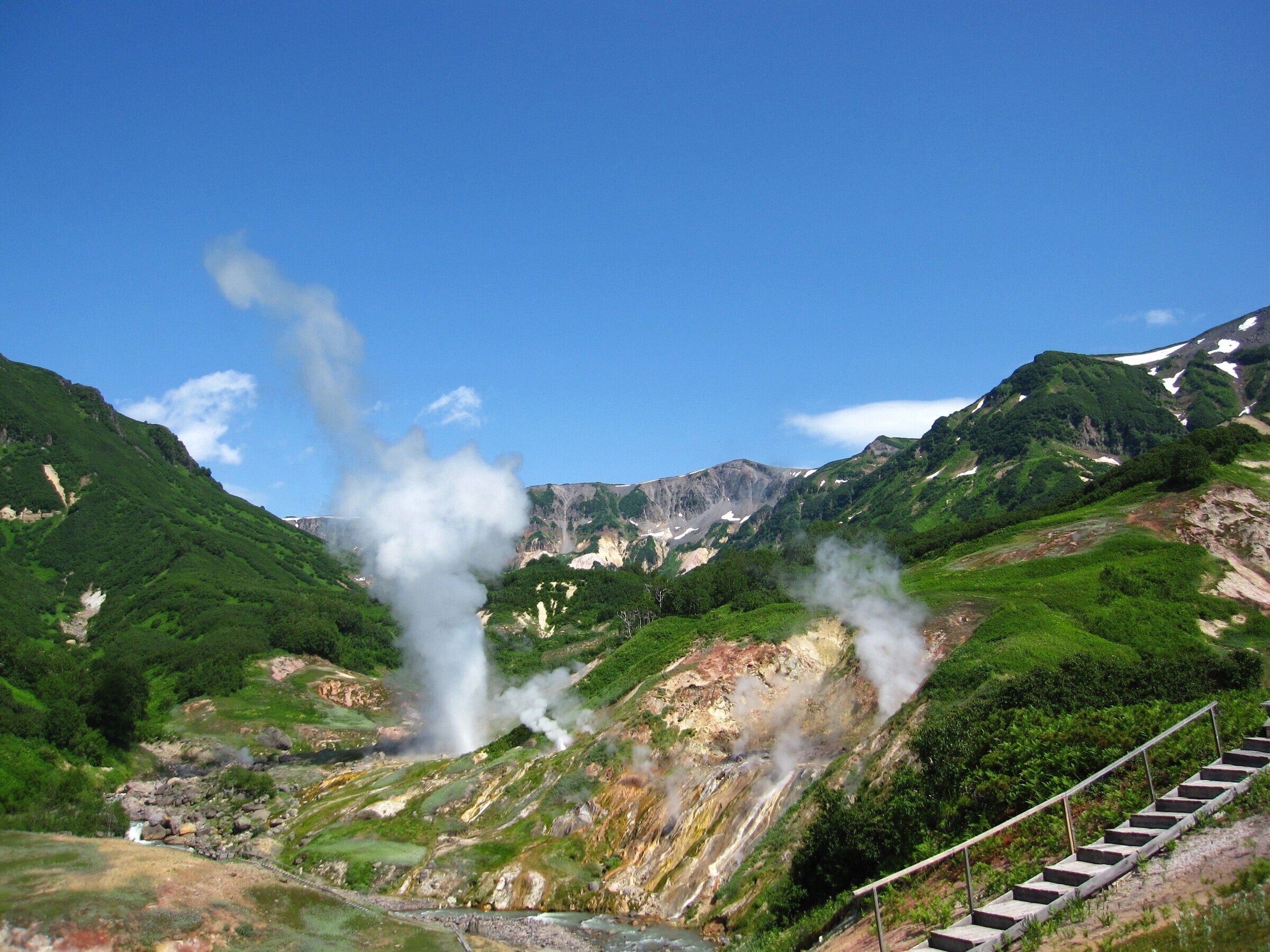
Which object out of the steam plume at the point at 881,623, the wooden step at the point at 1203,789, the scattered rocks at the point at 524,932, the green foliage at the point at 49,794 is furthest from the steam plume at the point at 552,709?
the wooden step at the point at 1203,789

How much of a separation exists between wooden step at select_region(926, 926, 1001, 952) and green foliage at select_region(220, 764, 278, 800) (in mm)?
84683

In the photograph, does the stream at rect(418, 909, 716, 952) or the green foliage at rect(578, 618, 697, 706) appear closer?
the stream at rect(418, 909, 716, 952)

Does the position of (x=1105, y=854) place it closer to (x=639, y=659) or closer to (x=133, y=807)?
(x=639, y=659)

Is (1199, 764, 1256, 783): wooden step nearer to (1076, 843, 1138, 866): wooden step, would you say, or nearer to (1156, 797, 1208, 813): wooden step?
(1156, 797, 1208, 813): wooden step

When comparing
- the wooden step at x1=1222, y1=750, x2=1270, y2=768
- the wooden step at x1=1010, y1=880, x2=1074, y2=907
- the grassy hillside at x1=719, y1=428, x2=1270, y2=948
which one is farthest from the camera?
the grassy hillside at x1=719, y1=428, x2=1270, y2=948

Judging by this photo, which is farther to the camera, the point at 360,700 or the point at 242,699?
the point at 360,700

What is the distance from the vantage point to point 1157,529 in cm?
7469

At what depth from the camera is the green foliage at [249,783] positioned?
8538 centimetres

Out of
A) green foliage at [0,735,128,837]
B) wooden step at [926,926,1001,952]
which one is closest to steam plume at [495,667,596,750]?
green foliage at [0,735,128,837]

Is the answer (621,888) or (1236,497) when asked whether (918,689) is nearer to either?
(621,888)

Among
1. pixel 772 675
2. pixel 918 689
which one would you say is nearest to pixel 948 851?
pixel 918 689

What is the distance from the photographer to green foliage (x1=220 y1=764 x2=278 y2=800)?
8538 cm

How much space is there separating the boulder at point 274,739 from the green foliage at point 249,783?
25.8 meters

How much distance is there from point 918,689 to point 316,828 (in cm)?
4681
